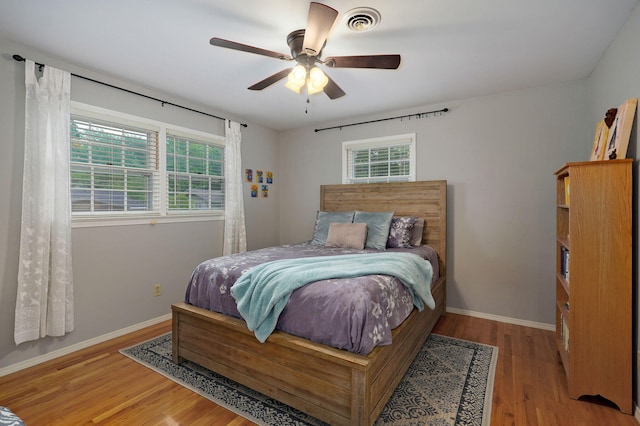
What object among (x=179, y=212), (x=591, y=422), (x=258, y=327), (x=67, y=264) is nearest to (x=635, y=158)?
(x=591, y=422)

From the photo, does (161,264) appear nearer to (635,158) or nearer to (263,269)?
(263,269)

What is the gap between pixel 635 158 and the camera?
1899mm

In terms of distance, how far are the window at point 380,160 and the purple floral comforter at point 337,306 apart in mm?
2062

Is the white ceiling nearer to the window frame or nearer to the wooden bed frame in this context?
the window frame

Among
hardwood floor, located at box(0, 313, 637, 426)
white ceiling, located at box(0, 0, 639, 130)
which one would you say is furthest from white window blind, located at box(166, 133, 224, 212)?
hardwood floor, located at box(0, 313, 637, 426)

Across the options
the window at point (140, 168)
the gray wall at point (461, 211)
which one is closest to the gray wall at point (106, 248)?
the gray wall at point (461, 211)

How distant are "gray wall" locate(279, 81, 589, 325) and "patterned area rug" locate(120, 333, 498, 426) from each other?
88cm

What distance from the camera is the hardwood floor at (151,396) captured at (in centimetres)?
180

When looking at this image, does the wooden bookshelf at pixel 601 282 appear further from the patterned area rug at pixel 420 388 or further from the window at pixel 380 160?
the window at pixel 380 160

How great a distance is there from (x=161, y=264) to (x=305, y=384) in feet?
7.38

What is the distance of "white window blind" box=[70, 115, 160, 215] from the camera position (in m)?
2.71

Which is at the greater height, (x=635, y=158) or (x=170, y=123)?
(x=170, y=123)

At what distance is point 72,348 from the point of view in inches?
103

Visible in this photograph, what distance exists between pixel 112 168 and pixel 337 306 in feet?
8.42
